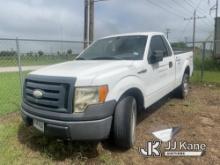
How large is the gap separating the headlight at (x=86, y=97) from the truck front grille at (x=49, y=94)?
0.11 meters

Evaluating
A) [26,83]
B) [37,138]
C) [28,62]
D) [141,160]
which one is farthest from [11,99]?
[141,160]

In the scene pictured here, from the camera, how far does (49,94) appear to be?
331cm

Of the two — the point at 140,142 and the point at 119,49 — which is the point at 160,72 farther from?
the point at 140,142

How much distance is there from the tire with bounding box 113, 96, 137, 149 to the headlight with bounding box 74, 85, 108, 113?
0.40 m

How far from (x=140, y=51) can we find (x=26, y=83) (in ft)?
6.78

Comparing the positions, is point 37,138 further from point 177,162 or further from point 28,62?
point 28,62

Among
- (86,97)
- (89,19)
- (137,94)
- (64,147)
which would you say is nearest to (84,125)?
(86,97)

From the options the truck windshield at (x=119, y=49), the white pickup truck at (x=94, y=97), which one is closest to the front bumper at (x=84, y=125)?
the white pickup truck at (x=94, y=97)

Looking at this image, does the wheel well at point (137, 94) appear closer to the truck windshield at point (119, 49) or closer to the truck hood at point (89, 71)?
the truck hood at point (89, 71)

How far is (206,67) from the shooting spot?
1752 cm

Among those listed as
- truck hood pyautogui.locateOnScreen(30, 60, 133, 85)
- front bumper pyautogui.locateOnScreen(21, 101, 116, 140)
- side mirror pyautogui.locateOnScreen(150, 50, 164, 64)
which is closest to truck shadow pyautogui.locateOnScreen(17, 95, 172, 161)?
front bumper pyautogui.locateOnScreen(21, 101, 116, 140)

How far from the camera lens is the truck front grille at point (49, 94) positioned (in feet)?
10.4

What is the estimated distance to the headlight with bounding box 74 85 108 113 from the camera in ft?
10.2

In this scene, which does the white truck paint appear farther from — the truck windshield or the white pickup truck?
the truck windshield
